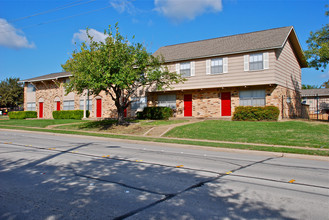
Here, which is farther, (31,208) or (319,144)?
(319,144)

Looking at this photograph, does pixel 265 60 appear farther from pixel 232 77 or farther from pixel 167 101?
pixel 167 101

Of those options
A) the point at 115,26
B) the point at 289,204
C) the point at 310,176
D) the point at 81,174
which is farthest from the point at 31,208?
the point at 115,26

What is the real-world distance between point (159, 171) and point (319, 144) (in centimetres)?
950

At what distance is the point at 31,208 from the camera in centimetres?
446

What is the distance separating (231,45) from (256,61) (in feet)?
10.8

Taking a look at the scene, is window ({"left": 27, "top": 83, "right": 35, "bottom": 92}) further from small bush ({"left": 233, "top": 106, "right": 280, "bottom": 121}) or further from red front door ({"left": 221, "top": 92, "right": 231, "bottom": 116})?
small bush ({"left": 233, "top": 106, "right": 280, "bottom": 121})

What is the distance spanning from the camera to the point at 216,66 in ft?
78.7

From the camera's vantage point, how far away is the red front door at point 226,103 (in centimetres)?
2425

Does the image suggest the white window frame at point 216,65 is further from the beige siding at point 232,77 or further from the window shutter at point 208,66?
the beige siding at point 232,77

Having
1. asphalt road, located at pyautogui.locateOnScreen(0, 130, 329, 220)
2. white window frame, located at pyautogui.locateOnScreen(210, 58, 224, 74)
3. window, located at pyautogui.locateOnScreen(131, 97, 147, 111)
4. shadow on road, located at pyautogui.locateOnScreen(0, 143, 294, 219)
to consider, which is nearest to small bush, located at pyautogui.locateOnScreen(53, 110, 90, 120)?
window, located at pyautogui.locateOnScreen(131, 97, 147, 111)

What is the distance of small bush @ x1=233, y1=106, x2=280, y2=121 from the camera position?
20.4 metres

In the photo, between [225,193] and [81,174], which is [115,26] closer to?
[81,174]

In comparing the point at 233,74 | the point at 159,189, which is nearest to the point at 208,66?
the point at 233,74

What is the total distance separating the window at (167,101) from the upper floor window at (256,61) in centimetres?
808
